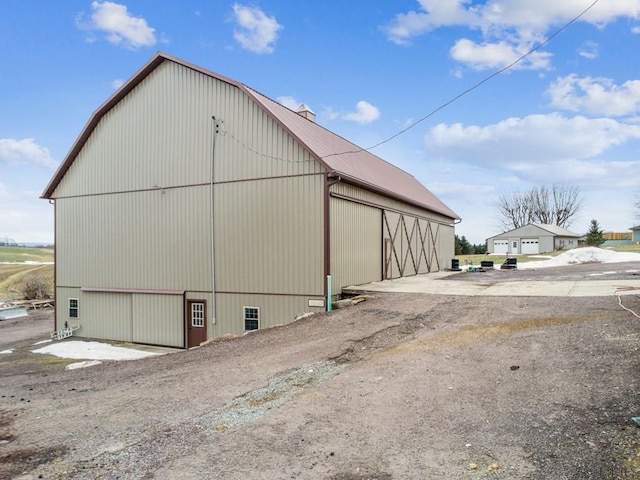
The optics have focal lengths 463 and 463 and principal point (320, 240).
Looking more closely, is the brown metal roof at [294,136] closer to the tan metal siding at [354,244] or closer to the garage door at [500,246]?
the tan metal siding at [354,244]

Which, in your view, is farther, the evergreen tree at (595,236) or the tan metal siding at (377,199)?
the evergreen tree at (595,236)

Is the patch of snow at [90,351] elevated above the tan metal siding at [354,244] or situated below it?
below

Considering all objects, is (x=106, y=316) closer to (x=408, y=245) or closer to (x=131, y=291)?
(x=131, y=291)

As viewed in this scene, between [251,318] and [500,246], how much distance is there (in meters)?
52.5

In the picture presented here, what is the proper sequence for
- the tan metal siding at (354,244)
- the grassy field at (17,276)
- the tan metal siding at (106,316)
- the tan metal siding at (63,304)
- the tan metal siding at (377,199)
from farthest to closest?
the grassy field at (17,276) → the tan metal siding at (63,304) → the tan metal siding at (106,316) → the tan metal siding at (377,199) → the tan metal siding at (354,244)

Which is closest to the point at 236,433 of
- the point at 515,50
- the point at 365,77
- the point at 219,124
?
the point at 515,50

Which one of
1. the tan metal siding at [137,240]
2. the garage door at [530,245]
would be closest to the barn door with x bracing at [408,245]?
the tan metal siding at [137,240]

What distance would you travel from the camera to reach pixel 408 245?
2159 centimetres

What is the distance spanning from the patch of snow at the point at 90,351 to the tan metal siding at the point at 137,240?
2353 millimetres

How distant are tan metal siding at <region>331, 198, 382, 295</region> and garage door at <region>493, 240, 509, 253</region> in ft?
155

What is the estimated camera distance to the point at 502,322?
32.1 feet

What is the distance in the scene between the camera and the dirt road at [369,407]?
15.0ft

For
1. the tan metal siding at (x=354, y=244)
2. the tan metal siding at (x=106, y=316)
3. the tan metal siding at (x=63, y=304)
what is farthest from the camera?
the tan metal siding at (x=63, y=304)

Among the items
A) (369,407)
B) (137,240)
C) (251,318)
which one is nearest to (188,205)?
(137,240)
